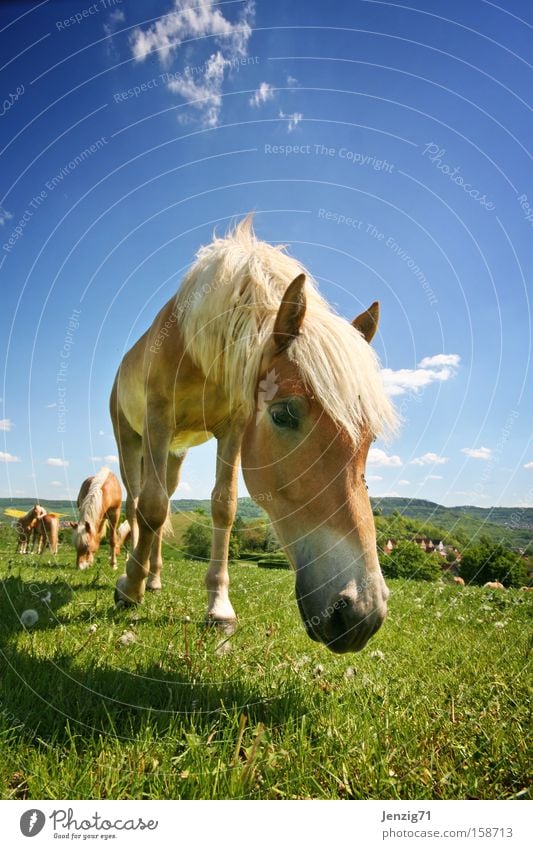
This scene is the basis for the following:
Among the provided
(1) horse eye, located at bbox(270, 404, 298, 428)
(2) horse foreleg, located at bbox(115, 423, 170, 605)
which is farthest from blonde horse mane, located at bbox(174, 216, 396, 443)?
(2) horse foreleg, located at bbox(115, 423, 170, 605)

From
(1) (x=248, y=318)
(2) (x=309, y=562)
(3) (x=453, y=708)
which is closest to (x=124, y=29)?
(1) (x=248, y=318)

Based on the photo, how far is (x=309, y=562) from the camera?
2.16 metres

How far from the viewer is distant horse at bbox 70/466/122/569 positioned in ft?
24.4

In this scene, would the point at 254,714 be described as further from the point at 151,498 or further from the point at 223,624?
the point at 151,498

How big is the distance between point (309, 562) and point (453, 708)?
0.98 m

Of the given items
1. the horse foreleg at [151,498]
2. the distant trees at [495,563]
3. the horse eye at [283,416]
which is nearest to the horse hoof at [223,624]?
the horse foreleg at [151,498]

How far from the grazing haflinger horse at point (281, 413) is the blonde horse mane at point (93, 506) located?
378cm

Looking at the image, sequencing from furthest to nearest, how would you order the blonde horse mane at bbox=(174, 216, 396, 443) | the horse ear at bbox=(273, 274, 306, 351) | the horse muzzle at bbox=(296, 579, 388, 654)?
A: the horse ear at bbox=(273, 274, 306, 351) → the blonde horse mane at bbox=(174, 216, 396, 443) → the horse muzzle at bbox=(296, 579, 388, 654)

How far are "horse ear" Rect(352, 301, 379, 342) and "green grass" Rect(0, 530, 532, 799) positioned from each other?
2229 millimetres

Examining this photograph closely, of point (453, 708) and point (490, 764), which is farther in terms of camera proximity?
point (453, 708)

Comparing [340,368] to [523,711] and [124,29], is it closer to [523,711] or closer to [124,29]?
[523,711]

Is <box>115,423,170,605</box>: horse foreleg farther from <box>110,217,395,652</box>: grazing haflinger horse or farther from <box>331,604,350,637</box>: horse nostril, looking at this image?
<box>331,604,350,637</box>: horse nostril

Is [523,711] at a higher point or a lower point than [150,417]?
lower

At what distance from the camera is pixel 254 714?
2012mm
